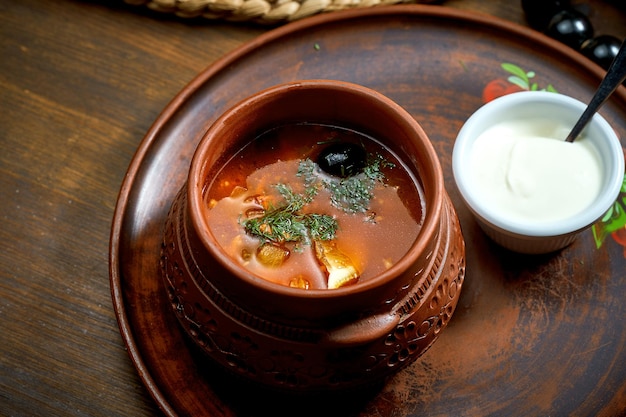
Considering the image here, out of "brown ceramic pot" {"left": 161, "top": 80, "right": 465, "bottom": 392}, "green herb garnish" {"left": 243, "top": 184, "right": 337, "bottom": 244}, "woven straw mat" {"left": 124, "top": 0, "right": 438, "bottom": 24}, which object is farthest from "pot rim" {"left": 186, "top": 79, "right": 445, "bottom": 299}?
"woven straw mat" {"left": 124, "top": 0, "right": 438, "bottom": 24}

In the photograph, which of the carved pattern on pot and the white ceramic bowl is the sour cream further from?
the carved pattern on pot

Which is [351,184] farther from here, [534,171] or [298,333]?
[534,171]

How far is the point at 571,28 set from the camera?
1.79 m

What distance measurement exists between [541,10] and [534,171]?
1.76 feet

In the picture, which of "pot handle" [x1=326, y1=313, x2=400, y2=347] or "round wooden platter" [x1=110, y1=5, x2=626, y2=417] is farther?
"round wooden platter" [x1=110, y1=5, x2=626, y2=417]

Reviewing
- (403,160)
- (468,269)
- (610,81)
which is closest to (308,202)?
(403,160)

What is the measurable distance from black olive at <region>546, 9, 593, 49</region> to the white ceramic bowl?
0.98ft

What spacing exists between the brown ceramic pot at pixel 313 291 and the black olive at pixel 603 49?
0.68m

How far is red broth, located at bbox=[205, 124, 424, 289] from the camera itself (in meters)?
1.22

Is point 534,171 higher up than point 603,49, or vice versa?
point 603,49

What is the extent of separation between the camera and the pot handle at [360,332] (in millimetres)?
1151

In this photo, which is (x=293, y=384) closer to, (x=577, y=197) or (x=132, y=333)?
(x=132, y=333)

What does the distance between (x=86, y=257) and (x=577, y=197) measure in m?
1.04

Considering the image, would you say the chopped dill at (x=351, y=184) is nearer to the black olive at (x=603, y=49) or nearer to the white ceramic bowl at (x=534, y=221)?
the white ceramic bowl at (x=534, y=221)
